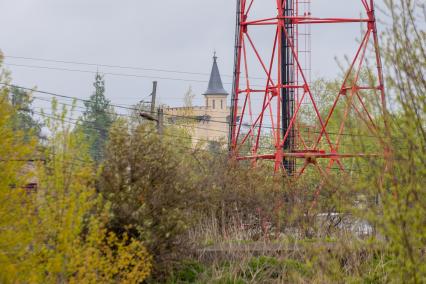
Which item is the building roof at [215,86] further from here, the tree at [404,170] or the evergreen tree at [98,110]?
the tree at [404,170]

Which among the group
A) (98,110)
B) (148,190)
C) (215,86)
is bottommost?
(148,190)

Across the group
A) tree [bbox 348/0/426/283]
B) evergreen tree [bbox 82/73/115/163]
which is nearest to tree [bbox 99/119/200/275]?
tree [bbox 348/0/426/283]

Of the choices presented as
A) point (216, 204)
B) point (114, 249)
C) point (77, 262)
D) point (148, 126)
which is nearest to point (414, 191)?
point (77, 262)

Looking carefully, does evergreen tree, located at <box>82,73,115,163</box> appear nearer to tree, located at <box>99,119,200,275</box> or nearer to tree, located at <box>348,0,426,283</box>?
tree, located at <box>99,119,200,275</box>

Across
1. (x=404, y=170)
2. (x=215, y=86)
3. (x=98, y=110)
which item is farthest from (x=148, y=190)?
(x=215, y=86)

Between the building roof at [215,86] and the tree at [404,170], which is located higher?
the building roof at [215,86]

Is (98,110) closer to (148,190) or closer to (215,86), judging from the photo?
(148,190)

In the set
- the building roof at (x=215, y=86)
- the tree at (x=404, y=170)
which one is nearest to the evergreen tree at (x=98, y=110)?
the building roof at (x=215, y=86)

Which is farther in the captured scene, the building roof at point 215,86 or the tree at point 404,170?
the building roof at point 215,86

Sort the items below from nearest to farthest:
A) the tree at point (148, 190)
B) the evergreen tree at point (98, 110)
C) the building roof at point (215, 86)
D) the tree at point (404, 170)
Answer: the tree at point (404, 170) → the tree at point (148, 190) → the evergreen tree at point (98, 110) → the building roof at point (215, 86)

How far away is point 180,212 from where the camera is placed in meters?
18.2

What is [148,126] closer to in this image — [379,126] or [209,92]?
[379,126]

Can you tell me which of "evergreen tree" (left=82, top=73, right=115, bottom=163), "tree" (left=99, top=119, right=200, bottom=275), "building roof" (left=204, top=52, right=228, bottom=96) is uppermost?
"building roof" (left=204, top=52, right=228, bottom=96)

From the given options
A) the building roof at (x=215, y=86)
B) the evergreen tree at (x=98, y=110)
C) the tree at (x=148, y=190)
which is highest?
the building roof at (x=215, y=86)
